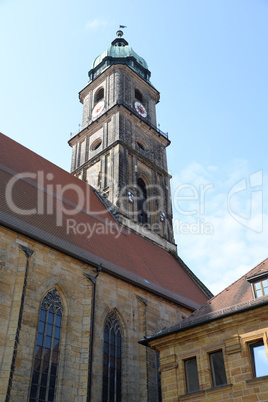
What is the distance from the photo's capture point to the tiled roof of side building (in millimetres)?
17922

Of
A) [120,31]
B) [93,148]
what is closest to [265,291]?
[93,148]

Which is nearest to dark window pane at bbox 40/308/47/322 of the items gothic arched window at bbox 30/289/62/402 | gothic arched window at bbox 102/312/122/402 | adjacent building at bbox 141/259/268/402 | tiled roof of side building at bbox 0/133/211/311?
gothic arched window at bbox 30/289/62/402

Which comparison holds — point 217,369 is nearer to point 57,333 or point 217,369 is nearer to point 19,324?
point 57,333

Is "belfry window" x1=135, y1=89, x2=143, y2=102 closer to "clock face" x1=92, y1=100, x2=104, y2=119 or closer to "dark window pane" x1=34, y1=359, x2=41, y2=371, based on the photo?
"clock face" x1=92, y1=100, x2=104, y2=119

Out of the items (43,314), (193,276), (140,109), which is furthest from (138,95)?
(43,314)

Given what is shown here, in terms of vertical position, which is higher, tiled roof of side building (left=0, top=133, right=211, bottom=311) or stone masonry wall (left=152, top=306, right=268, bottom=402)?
tiled roof of side building (left=0, top=133, right=211, bottom=311)

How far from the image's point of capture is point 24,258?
51.5ft

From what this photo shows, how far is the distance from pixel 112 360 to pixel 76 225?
6334 millimetres

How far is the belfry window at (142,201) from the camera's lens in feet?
98.9

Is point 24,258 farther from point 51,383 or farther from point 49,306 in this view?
point 51,383

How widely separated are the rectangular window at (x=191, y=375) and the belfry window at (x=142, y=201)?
16.9 metres

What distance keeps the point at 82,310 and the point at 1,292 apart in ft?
11.2

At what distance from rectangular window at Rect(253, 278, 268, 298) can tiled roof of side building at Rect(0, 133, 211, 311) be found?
22.8 feet

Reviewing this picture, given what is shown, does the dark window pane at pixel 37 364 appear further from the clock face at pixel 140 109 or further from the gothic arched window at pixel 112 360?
the clock face at pixel 140 109
